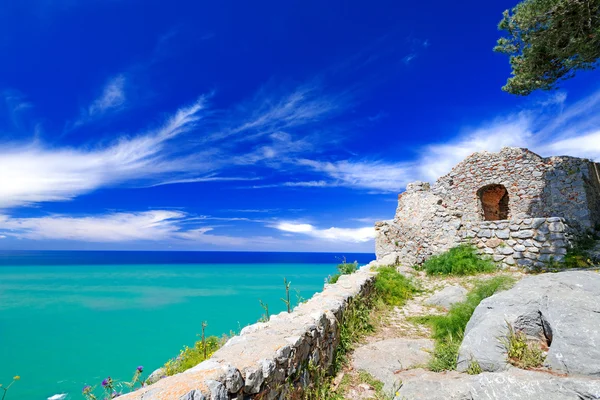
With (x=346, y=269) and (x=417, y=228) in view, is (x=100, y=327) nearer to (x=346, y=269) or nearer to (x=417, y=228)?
(x=346, y=269)

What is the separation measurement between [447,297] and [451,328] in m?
2.79

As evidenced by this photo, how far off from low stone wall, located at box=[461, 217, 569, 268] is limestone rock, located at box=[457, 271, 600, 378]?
19.4 feet

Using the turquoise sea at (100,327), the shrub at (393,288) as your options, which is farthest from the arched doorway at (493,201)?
the turquoise sea at (100,327)

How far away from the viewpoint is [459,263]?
10188 mm

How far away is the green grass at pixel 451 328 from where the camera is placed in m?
4.13

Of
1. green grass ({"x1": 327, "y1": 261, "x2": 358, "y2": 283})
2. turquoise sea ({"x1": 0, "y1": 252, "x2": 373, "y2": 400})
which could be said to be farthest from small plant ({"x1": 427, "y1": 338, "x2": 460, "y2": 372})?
green grass ({"x1": 327, "y1": 261, "x2": 358, "y2": 283})

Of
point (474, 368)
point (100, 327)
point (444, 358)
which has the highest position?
point (474, 368)

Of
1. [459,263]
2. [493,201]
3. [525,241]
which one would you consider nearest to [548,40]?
[525,241]

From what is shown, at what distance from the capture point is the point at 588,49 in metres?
7.75

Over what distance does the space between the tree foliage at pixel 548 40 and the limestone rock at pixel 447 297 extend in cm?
717

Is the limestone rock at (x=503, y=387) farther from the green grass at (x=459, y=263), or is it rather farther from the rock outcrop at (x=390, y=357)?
the green grass at (x=459, y=263)

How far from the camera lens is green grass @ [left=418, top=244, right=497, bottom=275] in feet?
32.3

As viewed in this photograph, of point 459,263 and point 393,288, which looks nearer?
point 393,288

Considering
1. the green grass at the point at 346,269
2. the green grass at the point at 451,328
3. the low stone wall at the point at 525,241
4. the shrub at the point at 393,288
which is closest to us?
the green grass at the point at 451,328
